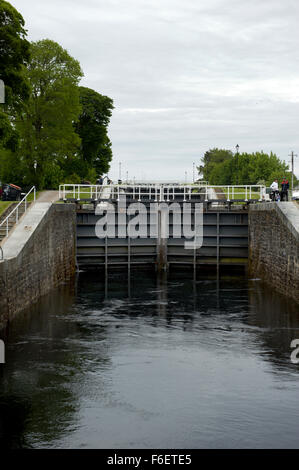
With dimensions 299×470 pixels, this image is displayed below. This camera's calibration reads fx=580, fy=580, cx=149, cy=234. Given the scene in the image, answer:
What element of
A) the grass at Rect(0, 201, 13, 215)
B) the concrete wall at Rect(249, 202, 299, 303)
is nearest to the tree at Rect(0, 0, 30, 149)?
the grass at Rect(0, 201, 13, 215)

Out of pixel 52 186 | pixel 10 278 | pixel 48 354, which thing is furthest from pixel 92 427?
pixel 52 186

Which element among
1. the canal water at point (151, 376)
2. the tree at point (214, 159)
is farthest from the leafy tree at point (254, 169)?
the canal water at point (151, 376)

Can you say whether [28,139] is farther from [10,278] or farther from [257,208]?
[10,278]

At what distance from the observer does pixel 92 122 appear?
223 feet

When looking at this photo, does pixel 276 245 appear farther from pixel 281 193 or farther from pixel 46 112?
pixel 46 112

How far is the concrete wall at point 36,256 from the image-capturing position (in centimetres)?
1889
